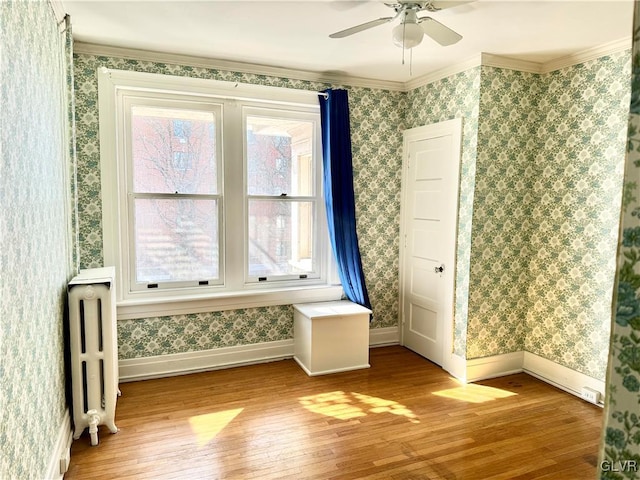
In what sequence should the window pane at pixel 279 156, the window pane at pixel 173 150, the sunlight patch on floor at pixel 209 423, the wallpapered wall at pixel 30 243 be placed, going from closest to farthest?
the wallpapered wall at pixel 30 243 → the sunlight patch on floor at pixel 209 423 → the window pane at pixel 173 150 → the window pane at pixel 279 156

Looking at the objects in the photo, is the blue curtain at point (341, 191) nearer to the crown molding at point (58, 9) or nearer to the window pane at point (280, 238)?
the window pane at point (280, 238)

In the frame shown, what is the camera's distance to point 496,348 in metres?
3.80

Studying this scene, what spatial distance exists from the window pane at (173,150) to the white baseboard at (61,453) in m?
1.85

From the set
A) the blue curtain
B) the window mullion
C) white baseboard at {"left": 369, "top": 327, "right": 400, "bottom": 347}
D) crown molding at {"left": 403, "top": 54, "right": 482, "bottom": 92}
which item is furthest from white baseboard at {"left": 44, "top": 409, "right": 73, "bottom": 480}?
crown molding at {"left": 403, "top": 54, "right": 482, "bottom": 92}

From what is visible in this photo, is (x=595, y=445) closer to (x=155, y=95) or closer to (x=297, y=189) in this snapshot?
(x=297, y=189)

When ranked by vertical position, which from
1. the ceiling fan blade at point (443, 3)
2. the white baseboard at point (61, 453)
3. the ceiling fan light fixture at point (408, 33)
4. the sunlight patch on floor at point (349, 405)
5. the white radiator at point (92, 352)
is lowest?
the sunlight patch on floor at point (349, 405)

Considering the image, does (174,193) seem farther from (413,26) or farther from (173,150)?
(413,26)

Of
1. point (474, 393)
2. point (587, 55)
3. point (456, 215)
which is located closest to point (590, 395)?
point (474, 393)

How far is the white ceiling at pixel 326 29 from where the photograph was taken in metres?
2.64

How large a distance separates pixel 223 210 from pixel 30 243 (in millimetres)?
2120

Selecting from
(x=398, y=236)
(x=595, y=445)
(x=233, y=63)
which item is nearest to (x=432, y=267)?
(x=398, y=236)

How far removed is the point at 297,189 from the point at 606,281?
8.73 ft

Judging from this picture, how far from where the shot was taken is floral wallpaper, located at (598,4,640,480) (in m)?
0.59

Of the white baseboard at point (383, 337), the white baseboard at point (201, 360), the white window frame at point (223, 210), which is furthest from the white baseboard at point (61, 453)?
the white baseboard at point (383, 337)
